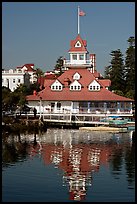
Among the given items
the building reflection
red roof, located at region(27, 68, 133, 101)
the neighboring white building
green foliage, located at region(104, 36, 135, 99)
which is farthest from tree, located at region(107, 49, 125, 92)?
the building reflection

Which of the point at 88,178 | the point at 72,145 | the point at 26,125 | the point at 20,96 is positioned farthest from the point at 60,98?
the point at 88,178

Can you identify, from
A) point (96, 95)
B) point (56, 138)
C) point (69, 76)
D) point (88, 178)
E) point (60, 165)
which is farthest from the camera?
point (69, 76)

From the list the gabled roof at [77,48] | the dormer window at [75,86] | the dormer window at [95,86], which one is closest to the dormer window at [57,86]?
the dormer window at [75,86]

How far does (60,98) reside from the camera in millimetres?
48938

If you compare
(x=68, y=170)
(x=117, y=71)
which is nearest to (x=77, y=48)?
(x=117, y=71)

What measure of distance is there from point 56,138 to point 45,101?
51.7 ft

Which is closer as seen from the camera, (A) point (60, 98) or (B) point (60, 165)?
(B) point (60, 165)

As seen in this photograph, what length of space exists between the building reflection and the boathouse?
11.6 m

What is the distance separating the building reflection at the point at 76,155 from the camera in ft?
58.4

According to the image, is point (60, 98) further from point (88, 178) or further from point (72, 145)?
point (88, 178)

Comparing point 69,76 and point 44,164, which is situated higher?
point 69,76

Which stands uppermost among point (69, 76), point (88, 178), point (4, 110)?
point (69, 76)

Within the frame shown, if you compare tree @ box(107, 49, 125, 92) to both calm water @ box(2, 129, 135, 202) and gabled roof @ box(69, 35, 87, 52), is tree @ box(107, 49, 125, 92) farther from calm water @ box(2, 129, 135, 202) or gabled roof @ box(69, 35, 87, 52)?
calm water @ box(2, 129, 135, 202)

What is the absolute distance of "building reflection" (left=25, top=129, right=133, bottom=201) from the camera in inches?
701
